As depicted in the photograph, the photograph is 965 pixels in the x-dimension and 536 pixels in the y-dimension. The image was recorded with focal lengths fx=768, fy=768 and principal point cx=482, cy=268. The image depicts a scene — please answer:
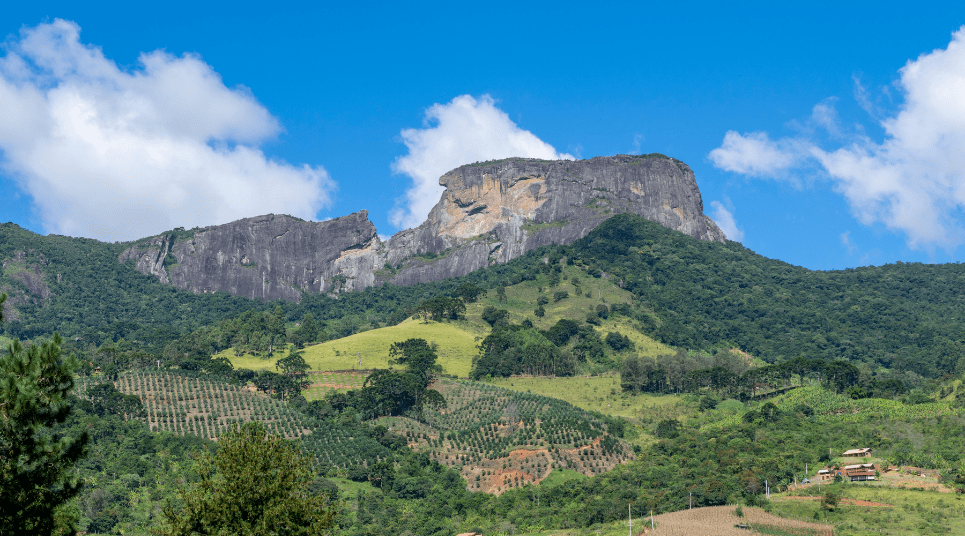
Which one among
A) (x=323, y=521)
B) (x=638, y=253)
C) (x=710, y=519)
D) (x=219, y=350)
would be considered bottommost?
(x=710, y=519)

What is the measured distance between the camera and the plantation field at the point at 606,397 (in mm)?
77750

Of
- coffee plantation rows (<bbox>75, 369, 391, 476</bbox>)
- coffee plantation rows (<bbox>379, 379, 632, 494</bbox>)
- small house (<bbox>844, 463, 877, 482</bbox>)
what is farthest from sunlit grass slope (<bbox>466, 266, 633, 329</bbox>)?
small house (<bbox>844, 463, 877, 482</bbox>)

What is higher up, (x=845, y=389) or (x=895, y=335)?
(x=895, y=335)

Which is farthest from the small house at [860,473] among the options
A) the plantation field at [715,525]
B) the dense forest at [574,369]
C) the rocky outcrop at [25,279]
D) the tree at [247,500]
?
the rocky outcrop at [25,279]

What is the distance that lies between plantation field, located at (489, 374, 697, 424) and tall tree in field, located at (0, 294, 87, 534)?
64.3 m

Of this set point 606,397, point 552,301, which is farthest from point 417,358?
point 552,301

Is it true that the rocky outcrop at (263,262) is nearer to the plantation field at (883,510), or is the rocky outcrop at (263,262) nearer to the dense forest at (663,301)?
the dense forest at (663,301)

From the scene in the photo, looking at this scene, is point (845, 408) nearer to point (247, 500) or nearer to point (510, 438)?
point (510, 438)

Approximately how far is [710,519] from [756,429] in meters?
25.9

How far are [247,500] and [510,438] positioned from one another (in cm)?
4794

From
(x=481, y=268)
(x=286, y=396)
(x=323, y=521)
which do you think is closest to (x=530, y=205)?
(x=481, y=268)

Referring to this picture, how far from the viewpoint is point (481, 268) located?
17588 cm

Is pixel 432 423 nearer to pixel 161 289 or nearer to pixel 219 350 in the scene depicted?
pixel 219 350

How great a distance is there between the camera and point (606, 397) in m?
84.7
